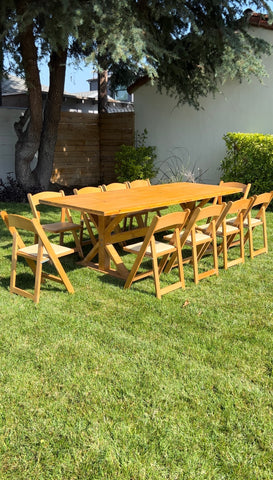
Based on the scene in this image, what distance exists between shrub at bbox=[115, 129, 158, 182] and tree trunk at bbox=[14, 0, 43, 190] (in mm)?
2721

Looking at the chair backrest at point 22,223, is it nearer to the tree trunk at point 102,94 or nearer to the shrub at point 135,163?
the shrub at point 135,163

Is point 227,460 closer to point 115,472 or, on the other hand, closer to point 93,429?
point 115,472

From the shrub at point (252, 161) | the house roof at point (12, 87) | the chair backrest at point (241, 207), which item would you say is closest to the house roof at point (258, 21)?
the shrub at point (252, 161)

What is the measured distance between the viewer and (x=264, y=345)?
3.55 m

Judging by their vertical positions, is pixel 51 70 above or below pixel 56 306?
above

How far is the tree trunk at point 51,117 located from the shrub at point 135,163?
221 cm

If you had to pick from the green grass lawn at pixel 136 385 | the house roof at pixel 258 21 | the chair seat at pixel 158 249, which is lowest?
the green grass lawn at pixel 136 385

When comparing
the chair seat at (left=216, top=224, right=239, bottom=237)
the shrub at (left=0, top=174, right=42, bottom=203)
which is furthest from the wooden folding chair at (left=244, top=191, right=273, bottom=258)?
the shrub at (left=0, top=174, right=42, bottom=203)

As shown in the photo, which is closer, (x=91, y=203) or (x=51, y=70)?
(x=91, y=203)

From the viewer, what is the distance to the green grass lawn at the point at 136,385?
234 cm

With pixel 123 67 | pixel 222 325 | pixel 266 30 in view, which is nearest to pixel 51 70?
pixel 123 67

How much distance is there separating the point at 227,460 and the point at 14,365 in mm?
1725

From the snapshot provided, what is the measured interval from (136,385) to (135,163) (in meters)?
10.0

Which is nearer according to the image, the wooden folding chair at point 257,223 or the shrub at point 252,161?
the wooden folding chair at point 257,223
